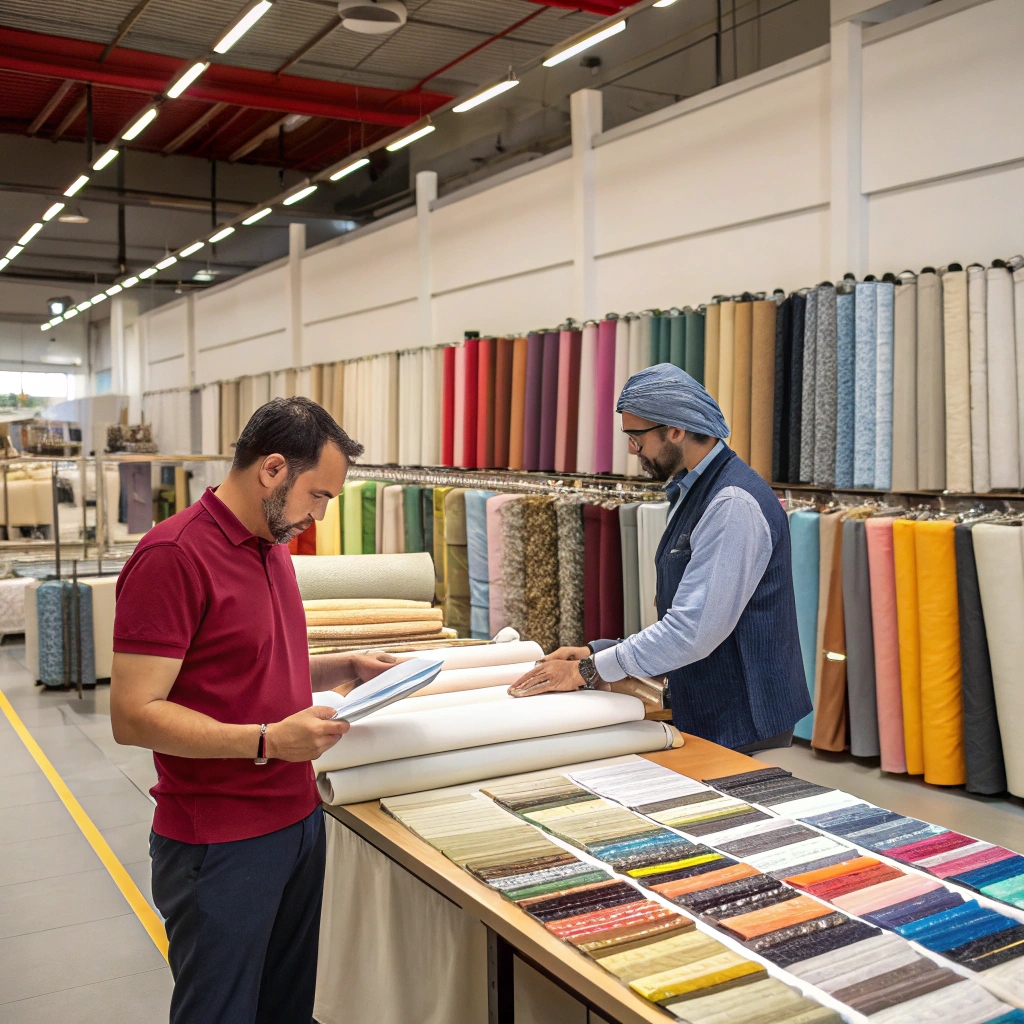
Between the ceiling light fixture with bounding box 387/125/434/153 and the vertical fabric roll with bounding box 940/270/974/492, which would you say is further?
the ceiling light fixture with bounding box 387/125/434/153

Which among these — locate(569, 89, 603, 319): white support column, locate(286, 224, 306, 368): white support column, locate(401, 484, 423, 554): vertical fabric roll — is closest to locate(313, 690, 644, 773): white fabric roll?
locate(401, 484, 423, 554): vertical fabric roll

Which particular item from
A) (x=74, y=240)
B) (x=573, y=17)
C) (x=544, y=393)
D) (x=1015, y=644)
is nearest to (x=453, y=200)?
(x=573, y=17)

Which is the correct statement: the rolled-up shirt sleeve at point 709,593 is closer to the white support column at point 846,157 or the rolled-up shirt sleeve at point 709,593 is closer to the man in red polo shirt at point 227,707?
the man in red polo shirt at point 227,707

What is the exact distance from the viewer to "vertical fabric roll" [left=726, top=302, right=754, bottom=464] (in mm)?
5207

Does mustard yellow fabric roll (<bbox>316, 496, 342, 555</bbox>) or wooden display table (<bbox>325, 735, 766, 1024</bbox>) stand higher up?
mustard yellow fabric roll (<bbox>316, 496, 342, 555</bbox>)

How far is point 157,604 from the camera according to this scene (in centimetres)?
163

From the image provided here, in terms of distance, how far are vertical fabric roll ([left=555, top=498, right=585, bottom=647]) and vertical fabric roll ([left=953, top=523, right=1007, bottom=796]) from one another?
6.66ft

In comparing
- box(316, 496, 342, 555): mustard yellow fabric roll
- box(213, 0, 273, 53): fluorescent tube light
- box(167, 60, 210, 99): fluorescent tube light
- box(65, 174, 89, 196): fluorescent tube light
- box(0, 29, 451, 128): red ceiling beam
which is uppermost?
box(0, 29, 451, 128): red ceiling beam

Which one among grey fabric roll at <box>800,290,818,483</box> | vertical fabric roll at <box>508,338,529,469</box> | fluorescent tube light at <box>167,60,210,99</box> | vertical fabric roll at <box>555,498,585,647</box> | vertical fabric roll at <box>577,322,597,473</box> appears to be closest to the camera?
grey fabric roll at <box>800,290,818,483</box>

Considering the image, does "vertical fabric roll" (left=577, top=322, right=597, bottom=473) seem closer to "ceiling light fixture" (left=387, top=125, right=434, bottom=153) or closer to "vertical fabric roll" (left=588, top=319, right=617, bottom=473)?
"vertical fabric roll" (left=588, top=319, right=617, bottom=473)

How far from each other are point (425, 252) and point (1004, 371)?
5.63m

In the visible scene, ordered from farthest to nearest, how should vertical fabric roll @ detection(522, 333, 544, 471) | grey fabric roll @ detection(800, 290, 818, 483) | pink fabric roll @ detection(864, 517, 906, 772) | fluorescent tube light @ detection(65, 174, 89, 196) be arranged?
fluorescent tube light @ detection(65, 174, 89, 196) < vertical fabric roll @ detection(522, 333, 544, 471) < grey fabric roll @ detection(800, 290, 818, 483) < pink fabric roll @ detection(864, 517, 906, 772)

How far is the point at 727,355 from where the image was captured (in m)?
5.31

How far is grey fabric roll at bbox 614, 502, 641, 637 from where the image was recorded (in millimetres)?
5301
